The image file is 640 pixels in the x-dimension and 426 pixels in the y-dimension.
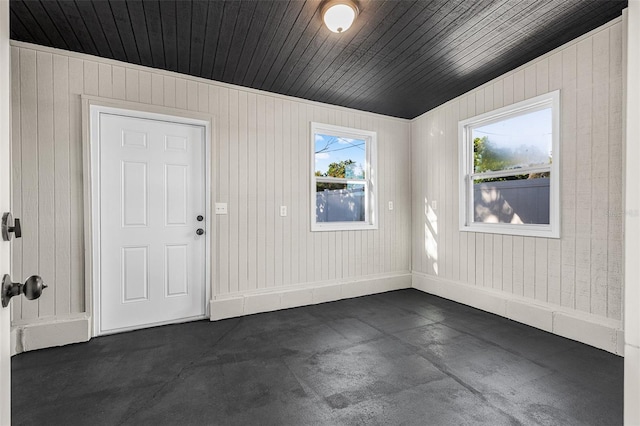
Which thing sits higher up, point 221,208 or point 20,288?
point 221,208

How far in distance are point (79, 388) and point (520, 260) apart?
3.93m

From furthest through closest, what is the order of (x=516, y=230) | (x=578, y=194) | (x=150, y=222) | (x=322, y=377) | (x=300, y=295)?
(x=300, y=295) < (x=516, y=230) < (x=150, y=222) < (x=578, y=194) < (x=322, y=377)

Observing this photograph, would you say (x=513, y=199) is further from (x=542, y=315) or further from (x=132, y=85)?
(x=132, y=85)

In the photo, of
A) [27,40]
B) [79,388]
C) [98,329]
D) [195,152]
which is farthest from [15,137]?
[79,388]

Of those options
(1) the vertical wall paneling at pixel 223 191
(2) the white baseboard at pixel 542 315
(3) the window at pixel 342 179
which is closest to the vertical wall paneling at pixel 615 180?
(2) the white baseboard at pixel 542 315

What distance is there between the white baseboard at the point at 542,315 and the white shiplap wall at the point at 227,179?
2.97ft

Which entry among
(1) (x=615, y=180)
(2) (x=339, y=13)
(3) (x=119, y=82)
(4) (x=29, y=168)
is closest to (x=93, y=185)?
(4) (x=29, y=168)

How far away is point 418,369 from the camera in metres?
2.24

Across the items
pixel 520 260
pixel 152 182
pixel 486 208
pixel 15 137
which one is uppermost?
pixel 15 137

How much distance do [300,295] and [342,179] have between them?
64.9 inches

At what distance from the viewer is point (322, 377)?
2145 millimetres

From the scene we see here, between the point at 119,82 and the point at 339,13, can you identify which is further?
the point at 119,82

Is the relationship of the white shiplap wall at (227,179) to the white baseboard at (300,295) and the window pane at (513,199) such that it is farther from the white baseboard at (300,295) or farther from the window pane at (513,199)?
the window pane at (513,199)

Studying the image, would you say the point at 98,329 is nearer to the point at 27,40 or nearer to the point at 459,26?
the point at 27,40
